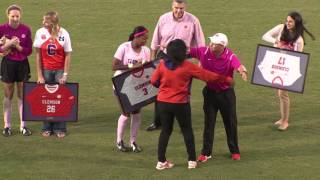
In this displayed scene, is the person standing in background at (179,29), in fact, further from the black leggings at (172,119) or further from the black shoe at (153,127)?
the black leggings at (172,119)

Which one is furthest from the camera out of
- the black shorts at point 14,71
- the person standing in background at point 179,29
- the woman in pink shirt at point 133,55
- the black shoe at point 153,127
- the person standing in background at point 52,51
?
the black shoe at point 153,127

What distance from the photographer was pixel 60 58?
33.4ft

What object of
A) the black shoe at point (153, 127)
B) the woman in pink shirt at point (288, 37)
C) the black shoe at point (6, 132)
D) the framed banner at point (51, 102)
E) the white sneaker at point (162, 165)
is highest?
the woman in pink shirt at point (288, 37)

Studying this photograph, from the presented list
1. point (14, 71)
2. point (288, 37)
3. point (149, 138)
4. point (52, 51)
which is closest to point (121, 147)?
point (149, 138)

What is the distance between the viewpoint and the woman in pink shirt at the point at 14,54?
994 cm

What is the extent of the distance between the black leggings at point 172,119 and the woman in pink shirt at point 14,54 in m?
2.66

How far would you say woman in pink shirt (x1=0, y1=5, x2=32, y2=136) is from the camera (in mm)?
9938

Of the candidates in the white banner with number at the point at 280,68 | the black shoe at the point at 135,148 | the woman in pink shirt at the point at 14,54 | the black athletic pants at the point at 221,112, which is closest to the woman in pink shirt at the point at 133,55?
the black shoe at the point at 135,148

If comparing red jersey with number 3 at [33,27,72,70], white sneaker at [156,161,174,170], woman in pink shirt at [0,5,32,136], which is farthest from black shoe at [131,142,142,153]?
woman in pink shirt at [0,5,32,136]

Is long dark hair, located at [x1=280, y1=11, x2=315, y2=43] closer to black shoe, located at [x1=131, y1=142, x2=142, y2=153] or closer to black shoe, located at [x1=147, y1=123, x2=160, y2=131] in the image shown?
black shoe, located at [x1=147, y1=123, x2=160, y2=131]

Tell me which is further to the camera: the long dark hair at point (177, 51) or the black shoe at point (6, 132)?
the black shoe at point (6, 132)

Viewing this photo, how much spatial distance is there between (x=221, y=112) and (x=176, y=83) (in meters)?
1.08

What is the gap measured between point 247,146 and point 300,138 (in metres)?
0.97

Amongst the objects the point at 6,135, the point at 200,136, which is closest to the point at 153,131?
the point at 200,136
